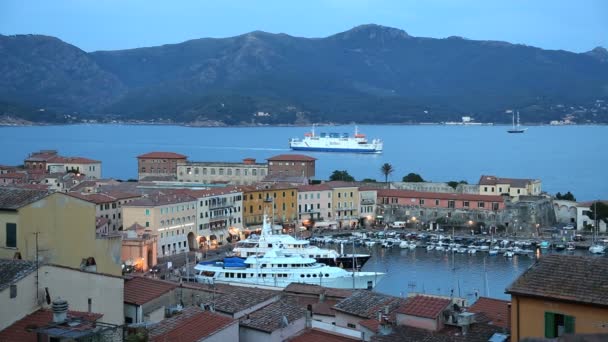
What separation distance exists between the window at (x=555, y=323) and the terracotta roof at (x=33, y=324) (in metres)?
3.97

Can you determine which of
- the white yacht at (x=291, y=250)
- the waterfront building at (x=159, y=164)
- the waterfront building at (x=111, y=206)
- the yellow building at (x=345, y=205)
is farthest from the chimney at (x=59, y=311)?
the waterfront building at (x=159, y=164)

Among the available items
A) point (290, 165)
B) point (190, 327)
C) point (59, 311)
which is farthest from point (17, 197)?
point (290, 165)

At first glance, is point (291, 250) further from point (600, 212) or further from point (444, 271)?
point (600, 212)

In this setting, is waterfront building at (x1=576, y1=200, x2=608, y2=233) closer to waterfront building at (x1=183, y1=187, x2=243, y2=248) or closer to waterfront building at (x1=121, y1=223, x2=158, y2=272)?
waterfront building at (x1=183, y1=187, x2=243, y2=248)

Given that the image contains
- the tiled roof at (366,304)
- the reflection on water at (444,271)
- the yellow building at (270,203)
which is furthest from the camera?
the yellow building at (270,203)

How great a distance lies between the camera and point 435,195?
4853 centimetres

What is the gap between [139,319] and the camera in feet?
33.6

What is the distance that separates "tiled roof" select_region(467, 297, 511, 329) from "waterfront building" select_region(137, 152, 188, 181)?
46.4 metres

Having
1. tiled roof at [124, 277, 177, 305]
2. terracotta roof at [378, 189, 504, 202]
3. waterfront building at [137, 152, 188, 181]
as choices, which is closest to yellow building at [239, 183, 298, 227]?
terracotta roof at [378, 189, 504, 202]

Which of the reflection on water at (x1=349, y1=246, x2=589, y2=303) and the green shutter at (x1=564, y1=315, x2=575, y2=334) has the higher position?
the green shutter at (x1=564, y1=315, x2=575, y2=334)

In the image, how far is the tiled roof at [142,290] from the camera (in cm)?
1048

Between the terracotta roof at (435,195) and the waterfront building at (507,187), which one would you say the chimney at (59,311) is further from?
the waterfront building at (507,187)

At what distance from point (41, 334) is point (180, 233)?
102 feet

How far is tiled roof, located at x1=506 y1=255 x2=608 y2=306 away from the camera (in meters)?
7.08
